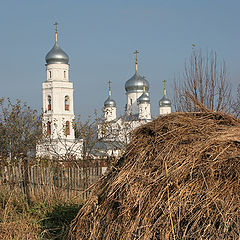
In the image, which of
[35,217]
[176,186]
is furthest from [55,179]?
[176,186]

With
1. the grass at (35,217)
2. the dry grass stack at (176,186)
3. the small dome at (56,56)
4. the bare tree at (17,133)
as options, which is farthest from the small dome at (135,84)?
the dry grass stack at (176,186)

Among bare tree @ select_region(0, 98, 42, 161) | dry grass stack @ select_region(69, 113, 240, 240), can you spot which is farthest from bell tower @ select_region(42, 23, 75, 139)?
dry grass stack @ select_region(69, 113, 240, 240)

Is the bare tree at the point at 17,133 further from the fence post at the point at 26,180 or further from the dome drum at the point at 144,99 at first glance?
the dome drum at the point at 144,99

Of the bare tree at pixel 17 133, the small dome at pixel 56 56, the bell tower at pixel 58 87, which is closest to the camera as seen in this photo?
the bare tree at pixel 17 133

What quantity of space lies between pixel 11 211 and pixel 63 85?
4000 cm

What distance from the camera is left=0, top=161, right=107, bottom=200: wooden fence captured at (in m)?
7.54

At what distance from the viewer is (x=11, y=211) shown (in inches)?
275

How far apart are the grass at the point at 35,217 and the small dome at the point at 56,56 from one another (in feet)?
130

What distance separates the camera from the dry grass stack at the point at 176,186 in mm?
3453

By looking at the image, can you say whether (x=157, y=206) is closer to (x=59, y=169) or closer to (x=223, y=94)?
(x=59, y=169)

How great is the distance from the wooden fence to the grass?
0.20 meters

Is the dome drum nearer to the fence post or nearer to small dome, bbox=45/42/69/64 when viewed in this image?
small dome, bbox=45/42/69/64

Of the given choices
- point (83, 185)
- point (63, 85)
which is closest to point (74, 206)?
point (83, 185)

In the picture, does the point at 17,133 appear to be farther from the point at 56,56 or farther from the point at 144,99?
the point at 144,99
